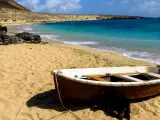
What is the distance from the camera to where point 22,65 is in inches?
406

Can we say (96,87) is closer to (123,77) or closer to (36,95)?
(123,77)

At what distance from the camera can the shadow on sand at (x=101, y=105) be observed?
20.8 ft

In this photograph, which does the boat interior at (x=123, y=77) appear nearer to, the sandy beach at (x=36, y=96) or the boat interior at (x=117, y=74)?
the boat interior at (x=117, y=74)

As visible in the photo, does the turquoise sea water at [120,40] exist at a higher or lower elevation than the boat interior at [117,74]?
lower

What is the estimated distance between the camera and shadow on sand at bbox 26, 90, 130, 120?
6352 mm

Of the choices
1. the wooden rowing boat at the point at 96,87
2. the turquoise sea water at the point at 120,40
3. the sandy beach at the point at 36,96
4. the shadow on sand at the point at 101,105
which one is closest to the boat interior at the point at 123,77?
the wooden rowing boat at the point at 96,87

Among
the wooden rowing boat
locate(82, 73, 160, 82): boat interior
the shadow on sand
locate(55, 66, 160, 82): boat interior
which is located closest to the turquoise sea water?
locate(55, 66, 160, 82): boat interior

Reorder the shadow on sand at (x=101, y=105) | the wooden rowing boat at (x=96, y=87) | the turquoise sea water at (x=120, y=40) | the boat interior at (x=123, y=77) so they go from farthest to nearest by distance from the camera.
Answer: the turquoise sea water at (x=120, y=40)
the boat interior at (x=123, y=77)
the shadow on sand at (x=101, y=105)
the wooden rowing boat at (x=96, y=87)

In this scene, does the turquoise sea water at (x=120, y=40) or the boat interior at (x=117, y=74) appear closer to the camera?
the boat interior at (x=117, y=74)

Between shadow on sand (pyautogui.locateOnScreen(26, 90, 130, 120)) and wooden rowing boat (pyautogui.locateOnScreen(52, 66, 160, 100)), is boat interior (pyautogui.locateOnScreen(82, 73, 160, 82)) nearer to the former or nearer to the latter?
wooden rowing boat (pyautogui.locateOnScreen(52, 66, 160, 100))

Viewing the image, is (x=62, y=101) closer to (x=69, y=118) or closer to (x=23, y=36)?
(x=69, y=118)

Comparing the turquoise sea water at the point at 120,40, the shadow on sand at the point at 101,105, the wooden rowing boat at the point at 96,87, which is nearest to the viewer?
the wooden rowing boat at the point at 96,87

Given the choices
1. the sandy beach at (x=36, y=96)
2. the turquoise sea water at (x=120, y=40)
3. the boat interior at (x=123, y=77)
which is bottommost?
the turquoise sea water at (x=120, y=40)

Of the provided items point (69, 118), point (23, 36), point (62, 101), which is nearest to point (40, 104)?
point (62, 101)
